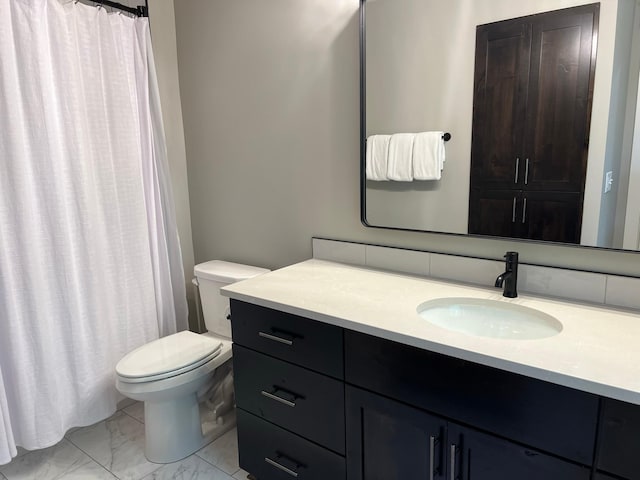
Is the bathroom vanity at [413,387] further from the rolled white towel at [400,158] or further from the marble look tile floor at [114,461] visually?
the rolled white towel at [400,158]

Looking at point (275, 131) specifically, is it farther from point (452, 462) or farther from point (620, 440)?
point (620, 440)

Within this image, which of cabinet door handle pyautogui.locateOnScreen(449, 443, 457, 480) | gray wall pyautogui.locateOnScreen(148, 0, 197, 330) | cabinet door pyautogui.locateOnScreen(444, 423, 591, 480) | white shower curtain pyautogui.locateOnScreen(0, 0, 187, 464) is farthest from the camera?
gray wall pyautogui.locateOnScreen(148, 0, 197, 330)

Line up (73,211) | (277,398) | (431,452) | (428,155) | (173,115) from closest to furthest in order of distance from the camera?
1. (431,452)
2. (277,398)
3. (428,155)
4. (73,211)
5. (173,115)

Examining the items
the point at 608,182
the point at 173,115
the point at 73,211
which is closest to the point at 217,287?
the point at 73,211

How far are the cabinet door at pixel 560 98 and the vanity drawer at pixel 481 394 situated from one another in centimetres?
70

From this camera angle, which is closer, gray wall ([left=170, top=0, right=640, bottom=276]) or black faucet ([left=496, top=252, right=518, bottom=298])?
black faucet ([left=496, top=252, right=518, bottom=298])

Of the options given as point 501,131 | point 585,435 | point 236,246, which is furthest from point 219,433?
point 501,131

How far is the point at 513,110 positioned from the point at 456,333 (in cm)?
78

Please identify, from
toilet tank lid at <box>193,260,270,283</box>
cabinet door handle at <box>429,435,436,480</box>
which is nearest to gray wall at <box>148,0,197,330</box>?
toilet tank lid at <box>193,260,270,283</box>

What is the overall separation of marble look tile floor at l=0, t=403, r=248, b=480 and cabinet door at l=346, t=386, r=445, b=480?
723 mm

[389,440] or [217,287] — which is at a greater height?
[217,287]

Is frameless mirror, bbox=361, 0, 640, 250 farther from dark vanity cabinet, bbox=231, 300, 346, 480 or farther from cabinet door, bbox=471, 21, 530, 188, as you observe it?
dark vanity cabinet, bbox=231, 300, 346, 480

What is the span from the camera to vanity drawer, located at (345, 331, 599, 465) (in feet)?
3.26

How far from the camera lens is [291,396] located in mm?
1531
